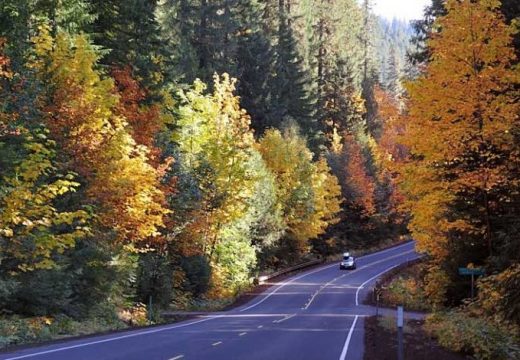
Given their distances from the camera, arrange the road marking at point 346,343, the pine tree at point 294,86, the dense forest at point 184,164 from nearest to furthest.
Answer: the road marking at point 346,343
the dense forest at point 184,164
the pine tree at point 294,86

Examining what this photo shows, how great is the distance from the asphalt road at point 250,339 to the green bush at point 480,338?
233 cm

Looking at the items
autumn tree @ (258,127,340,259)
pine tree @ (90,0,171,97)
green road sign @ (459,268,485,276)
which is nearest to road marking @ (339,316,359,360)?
green road sign @ (459,268,485,276)

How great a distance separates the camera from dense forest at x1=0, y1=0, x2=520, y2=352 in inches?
697

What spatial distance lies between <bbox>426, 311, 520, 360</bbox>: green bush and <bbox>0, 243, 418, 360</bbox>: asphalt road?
2328 millimetres

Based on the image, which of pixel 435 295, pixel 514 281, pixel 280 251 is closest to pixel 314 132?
pixel 280 251

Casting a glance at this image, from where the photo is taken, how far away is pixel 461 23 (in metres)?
19.5

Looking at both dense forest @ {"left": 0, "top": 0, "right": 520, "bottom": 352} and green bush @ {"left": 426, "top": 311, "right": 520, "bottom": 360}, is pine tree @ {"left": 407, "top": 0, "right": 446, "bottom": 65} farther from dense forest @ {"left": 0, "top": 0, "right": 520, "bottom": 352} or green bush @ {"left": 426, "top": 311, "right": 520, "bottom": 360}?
green bush @ {"left": 426, "top": 311, "right": 520, "bottom": 360}

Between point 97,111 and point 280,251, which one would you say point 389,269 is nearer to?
point 280,251

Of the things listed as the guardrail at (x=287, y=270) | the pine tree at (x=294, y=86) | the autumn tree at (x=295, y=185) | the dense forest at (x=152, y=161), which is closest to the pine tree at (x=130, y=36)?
the dense forest at (x=152, y=161)

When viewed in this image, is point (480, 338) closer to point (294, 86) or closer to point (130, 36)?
point (130, 36)

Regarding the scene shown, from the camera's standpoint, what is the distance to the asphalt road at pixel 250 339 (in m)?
15.1

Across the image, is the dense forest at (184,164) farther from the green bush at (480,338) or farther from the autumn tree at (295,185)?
the green bush at (480,338)

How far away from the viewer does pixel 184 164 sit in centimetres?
3556

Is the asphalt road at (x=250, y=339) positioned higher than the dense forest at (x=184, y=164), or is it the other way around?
the dense forest at (x=184, y=164)
